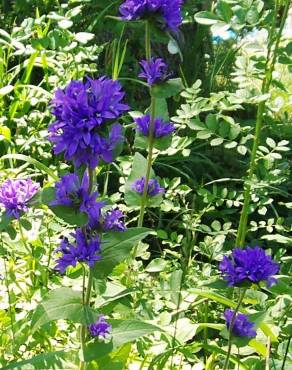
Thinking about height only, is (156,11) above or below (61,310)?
above

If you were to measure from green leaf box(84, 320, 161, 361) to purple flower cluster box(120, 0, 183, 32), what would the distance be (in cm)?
55

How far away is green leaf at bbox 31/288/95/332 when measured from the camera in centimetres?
114

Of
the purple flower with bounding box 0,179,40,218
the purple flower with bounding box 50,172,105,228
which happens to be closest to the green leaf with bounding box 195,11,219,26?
the purple flower with bounding box 0,179,40,218

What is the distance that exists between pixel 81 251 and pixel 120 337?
190 millimetres

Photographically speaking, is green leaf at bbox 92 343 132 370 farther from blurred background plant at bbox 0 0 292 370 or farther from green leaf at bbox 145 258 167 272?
green leaf at bbox 145 258 167 272

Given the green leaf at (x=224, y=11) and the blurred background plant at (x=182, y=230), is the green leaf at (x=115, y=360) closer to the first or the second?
the blurred background plant at (x=182, y=230)

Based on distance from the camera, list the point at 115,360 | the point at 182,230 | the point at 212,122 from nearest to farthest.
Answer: the point at 115,360 < the point at 212,122 < the point at 182,230

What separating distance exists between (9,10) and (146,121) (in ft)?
7.96

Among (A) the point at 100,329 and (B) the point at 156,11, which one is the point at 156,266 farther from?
(B) the point at 156,11

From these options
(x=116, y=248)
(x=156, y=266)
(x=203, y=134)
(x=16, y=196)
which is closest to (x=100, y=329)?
(x=116, y=248)

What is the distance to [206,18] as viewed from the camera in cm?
161

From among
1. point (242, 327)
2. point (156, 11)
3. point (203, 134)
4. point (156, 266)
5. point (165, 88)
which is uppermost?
point (156, 11)

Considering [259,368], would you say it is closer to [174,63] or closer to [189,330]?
[189,330]

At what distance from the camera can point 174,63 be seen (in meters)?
3.54
